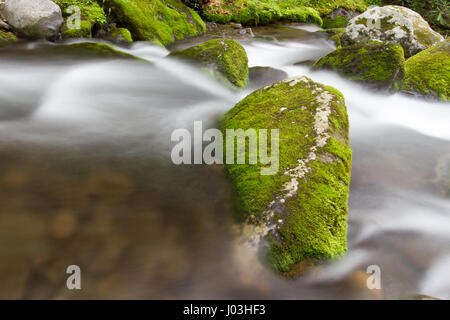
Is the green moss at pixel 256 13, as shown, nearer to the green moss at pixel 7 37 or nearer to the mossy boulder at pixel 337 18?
the mossy boulder at pixel 337 18

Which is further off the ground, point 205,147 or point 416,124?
point 205,147

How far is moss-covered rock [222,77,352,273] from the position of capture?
2553 mm

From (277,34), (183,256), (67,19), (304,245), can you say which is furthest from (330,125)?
(277,34)

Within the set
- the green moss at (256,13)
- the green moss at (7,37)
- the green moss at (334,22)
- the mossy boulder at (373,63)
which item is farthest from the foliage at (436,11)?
the green moss at (7,37)

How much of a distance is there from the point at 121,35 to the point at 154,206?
24.8 feet

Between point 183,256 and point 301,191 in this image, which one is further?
point 301,191

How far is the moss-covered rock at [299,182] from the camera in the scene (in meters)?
2.55

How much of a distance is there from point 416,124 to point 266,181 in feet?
15.9

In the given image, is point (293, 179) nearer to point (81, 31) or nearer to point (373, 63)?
point (373, 63)

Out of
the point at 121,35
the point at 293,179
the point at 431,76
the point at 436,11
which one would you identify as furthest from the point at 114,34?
the point at 436,11

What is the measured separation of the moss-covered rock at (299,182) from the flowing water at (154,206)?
179 mm

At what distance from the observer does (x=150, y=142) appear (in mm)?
4281
